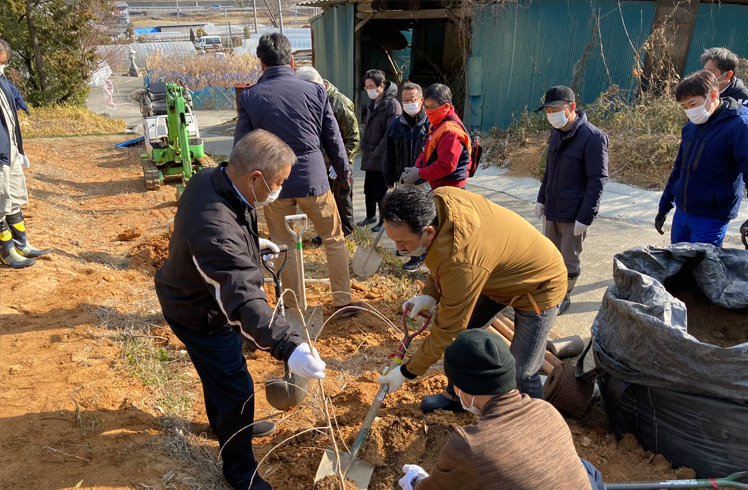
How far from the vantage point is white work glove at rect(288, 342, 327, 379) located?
2.21m

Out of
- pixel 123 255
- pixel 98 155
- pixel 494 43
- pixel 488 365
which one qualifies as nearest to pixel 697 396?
pixel 488 365

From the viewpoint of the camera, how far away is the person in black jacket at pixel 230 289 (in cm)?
223

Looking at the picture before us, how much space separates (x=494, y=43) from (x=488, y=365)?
10274 millimetres

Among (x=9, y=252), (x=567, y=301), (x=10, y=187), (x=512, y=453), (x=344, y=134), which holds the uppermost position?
(x=344, y=134)

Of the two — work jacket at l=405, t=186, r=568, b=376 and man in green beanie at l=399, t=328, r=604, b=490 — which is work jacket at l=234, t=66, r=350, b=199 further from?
man in green beanie at l=399, t=328, r=604, b=490

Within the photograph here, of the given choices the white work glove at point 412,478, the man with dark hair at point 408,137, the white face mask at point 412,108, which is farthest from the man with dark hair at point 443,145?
the white work glove at point 412,478

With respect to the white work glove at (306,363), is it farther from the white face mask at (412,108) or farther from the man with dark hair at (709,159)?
the white face mask at (412,108)

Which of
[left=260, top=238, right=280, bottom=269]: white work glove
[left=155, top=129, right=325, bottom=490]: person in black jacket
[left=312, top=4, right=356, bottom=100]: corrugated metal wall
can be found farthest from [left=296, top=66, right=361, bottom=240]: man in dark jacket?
[left=312, top=4, right=356, bottom=100]: corrugated metal wall

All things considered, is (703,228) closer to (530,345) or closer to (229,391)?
(530,345)

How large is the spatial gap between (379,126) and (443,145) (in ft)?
5.27

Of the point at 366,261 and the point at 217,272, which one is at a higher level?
the point at 217,272

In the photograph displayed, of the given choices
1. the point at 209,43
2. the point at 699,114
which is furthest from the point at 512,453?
the point at 209,43

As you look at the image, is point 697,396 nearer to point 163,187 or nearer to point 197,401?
point 197,401

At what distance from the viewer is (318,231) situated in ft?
14.1
